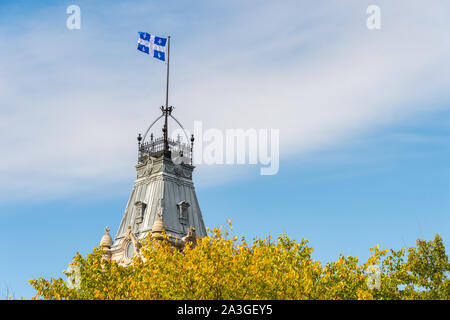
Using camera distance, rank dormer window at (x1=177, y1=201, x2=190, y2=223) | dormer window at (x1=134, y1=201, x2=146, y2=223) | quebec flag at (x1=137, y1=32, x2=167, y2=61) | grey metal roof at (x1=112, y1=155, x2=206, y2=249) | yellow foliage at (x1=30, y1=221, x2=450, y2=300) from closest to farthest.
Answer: yellow foliage at (x1=30, y1=221, x2=450, y2=300)
quebec flag at (x1=137, y1=32, x2=167, y2=61)
grey metal roof at (x1=112, y1=155, x2=206, y2=249)
dormer window at (x1=134, y1=201, x2=146, y2=223)
dormer window at (x1=177, y1=201, x2=190, y2=223)

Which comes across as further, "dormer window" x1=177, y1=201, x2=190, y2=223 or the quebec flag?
"dormer window" x1=177, y1=201, x2=190, y2=223

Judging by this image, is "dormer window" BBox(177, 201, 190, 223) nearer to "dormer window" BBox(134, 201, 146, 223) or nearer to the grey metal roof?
the grey metal roof

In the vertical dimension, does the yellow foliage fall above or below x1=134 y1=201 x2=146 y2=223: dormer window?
below

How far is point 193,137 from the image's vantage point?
9338 centimetres

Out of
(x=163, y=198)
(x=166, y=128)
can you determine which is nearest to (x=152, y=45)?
(x=166, y=128)

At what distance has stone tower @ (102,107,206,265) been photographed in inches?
3310

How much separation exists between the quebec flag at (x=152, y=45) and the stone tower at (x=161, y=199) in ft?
35.2

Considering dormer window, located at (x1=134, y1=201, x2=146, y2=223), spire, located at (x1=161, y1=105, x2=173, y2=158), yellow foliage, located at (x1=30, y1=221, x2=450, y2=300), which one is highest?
spire, located at (x1=161, y1=105, x2=173, y2=158)

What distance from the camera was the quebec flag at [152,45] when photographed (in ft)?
271

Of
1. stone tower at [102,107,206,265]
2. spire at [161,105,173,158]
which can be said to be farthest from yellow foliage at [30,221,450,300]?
spire at [161,105,173,158]

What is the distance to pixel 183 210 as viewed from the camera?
8875cm
